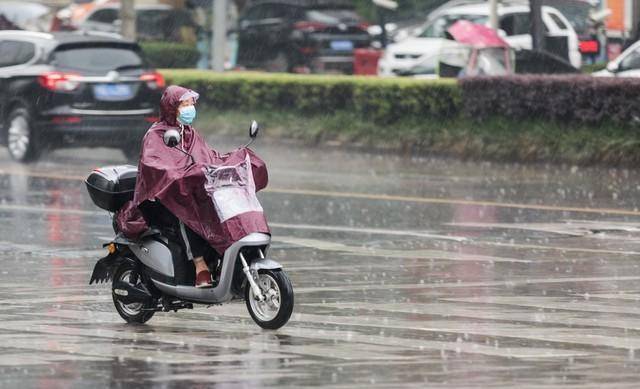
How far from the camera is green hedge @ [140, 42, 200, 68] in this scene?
43844 mm

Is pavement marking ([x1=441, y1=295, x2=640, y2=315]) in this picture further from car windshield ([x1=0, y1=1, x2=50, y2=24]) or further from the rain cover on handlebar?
car windshield ([x1=0, y1=1, x2=50, y2=24])

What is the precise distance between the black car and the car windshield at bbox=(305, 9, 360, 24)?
66.1ft

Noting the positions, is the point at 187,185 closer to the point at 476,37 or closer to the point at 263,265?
the point at 263,265

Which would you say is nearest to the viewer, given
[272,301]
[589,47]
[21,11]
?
[272,301]

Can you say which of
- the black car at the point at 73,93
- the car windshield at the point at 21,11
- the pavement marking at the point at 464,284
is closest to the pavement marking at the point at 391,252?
the pavement marking at the point at 464,284

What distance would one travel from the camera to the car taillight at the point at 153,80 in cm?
2527

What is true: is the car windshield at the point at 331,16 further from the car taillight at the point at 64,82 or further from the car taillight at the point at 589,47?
the car taillight at the point at 64,82

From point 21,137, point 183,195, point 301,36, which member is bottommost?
point 301,36

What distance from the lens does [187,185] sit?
10.9 metres

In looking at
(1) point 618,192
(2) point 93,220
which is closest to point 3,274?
(2) point 93,220

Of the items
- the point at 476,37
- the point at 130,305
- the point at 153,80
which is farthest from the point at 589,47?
the point at 130,305

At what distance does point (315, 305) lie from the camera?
479 inches

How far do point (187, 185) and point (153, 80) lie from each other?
1461 centimetres

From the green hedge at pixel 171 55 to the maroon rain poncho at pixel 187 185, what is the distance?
32518mm
